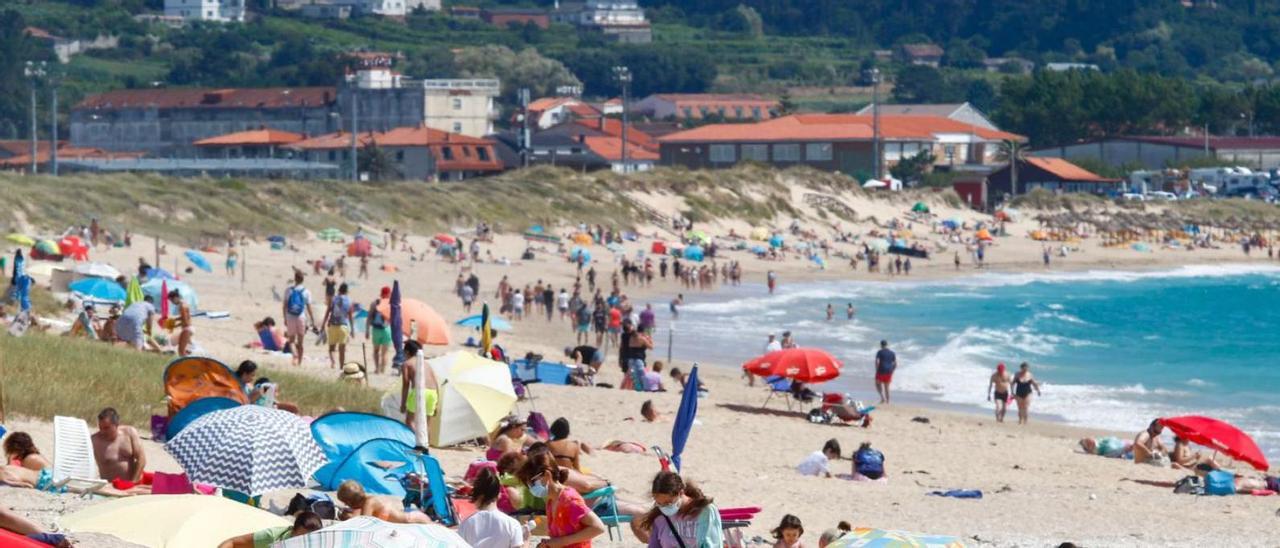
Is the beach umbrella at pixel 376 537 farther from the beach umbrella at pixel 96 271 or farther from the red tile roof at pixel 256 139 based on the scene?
the red tile roof at pixel 256 139

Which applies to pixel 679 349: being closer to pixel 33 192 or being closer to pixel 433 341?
pixel 433 341

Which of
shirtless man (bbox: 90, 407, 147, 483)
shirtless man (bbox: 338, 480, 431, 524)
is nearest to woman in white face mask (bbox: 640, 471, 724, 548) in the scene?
shirtless man (bbox: 338, 480, 431, 524)

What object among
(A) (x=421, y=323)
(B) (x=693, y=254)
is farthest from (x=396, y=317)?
(B) (x=693, y=254)

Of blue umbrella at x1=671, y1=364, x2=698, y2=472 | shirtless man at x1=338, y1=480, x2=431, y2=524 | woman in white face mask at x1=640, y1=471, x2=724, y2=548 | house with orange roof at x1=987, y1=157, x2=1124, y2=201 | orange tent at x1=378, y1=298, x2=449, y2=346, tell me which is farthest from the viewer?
house with orange roof at x1=987, y1=157, x2=1124, y2=201

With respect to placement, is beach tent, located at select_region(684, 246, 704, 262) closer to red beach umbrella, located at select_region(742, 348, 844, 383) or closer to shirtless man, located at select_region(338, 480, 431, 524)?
red beach umbrella, located at select_region(742, 348, 844, 383)

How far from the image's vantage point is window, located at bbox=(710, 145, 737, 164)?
8119 centimetres

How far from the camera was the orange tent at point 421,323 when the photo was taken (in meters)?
18.8

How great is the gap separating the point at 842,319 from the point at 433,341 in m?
17.0

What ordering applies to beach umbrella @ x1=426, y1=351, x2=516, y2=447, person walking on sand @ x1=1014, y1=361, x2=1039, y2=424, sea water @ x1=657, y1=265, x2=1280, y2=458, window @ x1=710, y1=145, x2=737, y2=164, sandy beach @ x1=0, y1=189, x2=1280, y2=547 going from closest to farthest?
1. sandy beach @ x1=0, y1=189, x2=1280, y2=547
2. beach umbrella @ x1=426, y1=351, x2=516, y2=447
3. person walking on sand @ x1=1014, y1=361, x2=1039, y2=424
4. sea water @ x1=657, y1=265, x2=1280, y2=458
5. window @ x1=710, y1=145, x2=737, y2=164

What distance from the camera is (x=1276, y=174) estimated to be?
84562mm

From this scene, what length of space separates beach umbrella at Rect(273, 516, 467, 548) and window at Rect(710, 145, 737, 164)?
242ft

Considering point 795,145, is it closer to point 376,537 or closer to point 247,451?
point 247,451

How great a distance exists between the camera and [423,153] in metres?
73.1

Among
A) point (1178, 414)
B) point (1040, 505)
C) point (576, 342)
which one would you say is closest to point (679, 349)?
point (576, 342)
